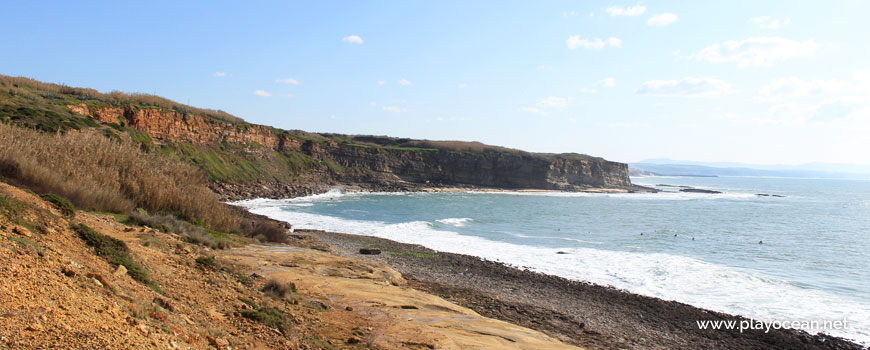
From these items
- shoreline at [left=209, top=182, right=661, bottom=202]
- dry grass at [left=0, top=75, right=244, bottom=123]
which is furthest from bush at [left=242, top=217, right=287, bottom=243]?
dry grass at [left=0, top=75, right=244, bottom=123]

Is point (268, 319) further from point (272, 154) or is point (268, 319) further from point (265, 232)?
point (272, 154)

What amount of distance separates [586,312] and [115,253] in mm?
11735

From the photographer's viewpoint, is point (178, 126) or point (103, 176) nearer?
point (103, 176)

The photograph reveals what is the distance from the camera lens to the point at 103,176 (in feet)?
45.5

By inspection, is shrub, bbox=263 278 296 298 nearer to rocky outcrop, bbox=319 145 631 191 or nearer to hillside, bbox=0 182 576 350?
hillside, bbox=0 182 576 350

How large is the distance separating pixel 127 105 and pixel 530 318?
51.5m

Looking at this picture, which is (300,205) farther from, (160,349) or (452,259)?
(160,349)

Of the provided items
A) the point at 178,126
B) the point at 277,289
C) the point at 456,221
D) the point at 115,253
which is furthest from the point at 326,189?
the point at 115,253

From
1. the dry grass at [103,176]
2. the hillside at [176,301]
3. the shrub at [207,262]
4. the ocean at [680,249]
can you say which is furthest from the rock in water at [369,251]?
the shrub at [207,262]

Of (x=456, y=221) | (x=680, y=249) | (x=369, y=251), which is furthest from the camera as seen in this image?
(x=456, y=221)

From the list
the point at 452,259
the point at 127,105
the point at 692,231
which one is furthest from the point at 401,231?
the point at 127,105

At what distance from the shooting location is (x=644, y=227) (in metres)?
37.7

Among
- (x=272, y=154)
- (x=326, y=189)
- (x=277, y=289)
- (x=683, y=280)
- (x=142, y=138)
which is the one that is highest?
(x=142, y=138)

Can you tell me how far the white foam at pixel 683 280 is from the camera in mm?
15047
